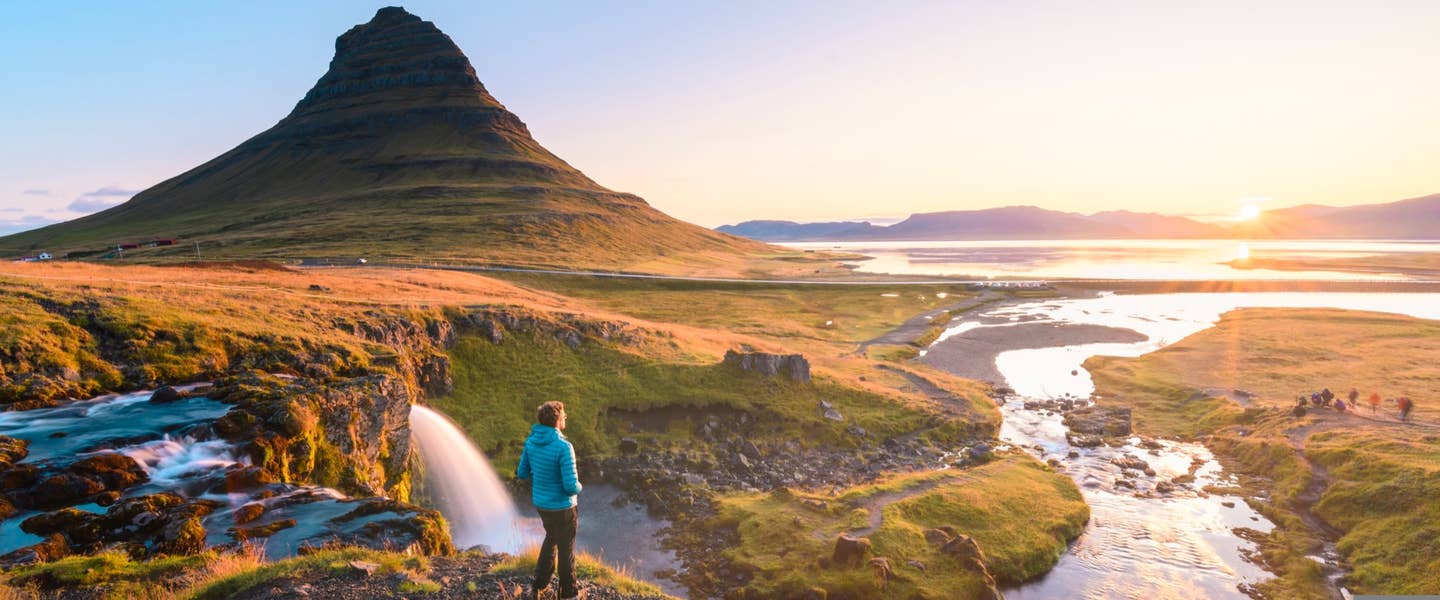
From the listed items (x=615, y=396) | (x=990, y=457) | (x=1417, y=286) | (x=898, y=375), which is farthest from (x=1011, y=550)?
(x=1417, y=286)

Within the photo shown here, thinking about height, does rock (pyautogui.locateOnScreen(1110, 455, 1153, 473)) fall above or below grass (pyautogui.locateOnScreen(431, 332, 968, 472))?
below

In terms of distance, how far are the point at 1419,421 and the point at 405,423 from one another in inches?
2466

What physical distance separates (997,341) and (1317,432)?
159 ft

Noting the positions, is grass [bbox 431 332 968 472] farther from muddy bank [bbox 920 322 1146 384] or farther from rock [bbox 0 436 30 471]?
muddy bank [bbox 920 322 1146 384]

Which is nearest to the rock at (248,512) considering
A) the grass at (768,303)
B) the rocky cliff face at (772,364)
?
the rocky cliff face at (772,364)

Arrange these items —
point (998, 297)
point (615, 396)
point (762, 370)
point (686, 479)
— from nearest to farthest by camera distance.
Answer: point (686, 479), point (615, 396), point (762, 370), point (998, 297)

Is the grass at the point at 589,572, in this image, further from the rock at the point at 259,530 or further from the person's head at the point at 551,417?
the rock at the point at 259,530

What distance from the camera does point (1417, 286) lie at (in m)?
152

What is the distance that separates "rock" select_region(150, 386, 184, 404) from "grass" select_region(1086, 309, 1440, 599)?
144 feet

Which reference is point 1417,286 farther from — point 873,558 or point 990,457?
point 873,558

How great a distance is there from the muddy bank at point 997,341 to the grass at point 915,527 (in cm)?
3422

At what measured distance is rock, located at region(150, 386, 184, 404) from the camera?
23547mm

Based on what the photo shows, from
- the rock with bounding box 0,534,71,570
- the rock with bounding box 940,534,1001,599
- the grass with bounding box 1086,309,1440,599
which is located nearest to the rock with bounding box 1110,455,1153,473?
the grass with bounding box 1086,309,1440,599

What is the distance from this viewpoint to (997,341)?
89125 millimetres
